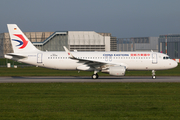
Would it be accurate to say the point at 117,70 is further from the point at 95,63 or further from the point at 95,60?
the point at 95,60

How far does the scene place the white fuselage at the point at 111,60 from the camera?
120 feet

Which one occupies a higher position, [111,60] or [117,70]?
[111,60]

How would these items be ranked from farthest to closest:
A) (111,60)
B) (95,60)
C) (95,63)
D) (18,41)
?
(18,41) < (95,60) < (111,60) < (95,63)

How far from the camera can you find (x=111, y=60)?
120ft

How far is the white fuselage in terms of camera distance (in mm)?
36469

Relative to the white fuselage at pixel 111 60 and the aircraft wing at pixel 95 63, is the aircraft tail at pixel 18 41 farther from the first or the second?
the aircraft wing at pixel 95 63
